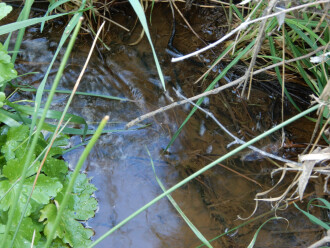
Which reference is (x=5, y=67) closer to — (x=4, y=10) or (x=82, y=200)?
(x=4, y=10)

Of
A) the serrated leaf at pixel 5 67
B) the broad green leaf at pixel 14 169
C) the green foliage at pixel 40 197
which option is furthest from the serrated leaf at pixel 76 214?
the serrated leaf at pixel 5 67

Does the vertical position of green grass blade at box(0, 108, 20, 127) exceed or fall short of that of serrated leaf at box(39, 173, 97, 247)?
it exceeds it

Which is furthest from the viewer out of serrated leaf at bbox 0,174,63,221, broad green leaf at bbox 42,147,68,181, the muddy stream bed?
the muddy stream bed

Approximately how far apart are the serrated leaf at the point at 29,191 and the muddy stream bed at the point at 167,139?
Result: 1.20 feet

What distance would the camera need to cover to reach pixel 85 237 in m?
1.70

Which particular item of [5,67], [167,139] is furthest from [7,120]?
[167,139]

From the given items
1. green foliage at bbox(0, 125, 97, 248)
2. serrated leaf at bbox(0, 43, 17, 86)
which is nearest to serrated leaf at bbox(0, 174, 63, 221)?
green foliage at bbox(0, 125, 97, 248)

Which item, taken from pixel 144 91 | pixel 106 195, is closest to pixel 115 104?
pixel 144 91

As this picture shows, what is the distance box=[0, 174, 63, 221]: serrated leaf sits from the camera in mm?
1452

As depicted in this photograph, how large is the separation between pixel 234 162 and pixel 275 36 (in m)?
0.78

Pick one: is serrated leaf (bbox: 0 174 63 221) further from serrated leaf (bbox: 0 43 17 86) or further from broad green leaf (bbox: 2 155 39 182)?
serrated leaf (bbox: 0 43 17 86)

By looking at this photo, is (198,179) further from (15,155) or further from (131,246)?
(15,155)

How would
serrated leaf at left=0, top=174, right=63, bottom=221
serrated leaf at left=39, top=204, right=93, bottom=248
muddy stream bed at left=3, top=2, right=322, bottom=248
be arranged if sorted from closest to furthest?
serrated leaf at left=0, top=174, right=63, bottom=221
serrated leaf at left=39, top=204, right=93, bottom=248
muddy stream bed at left=3, top=2, right=322, bottom=248

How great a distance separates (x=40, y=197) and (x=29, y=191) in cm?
5
